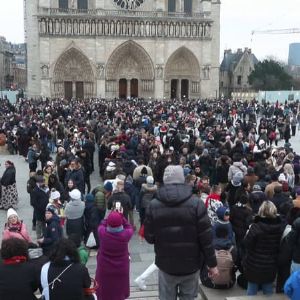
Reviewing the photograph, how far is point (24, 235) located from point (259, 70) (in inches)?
1984

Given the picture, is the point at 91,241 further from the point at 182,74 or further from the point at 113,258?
the point at 182,74

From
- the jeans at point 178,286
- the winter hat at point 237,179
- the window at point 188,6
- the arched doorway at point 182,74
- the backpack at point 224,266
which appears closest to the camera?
the jeans at point 178,286

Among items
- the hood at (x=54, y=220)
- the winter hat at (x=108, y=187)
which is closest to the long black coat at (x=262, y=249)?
the hood at (x=54, y=220)

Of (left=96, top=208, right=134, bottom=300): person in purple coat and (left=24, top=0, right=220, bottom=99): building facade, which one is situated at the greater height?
(left=24, top=0, right=220, bottom=99): building facade

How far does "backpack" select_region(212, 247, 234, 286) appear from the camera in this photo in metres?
6.16

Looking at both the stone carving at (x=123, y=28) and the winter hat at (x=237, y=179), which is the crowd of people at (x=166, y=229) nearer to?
the winter hat at (x=237, y=179)

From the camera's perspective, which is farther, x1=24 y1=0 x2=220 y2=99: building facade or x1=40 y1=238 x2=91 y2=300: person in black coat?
x1=24 y1=0 x2=220 y2=99: building facade

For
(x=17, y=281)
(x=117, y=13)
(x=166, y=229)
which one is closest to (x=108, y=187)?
(x=166, y=229)

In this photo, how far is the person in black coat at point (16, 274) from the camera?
12.5 feet

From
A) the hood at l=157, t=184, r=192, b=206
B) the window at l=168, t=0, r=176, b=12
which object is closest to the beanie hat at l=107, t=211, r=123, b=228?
the hood at l=157, t=184, r=192, b=206

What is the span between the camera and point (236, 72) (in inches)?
2403

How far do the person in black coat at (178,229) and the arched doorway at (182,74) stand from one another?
43.3m

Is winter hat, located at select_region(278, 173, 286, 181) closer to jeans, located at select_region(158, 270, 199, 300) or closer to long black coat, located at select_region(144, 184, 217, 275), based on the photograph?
jeans, located at select_region(158, 270, 199, 300)

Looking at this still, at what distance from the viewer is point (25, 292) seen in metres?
3.85
